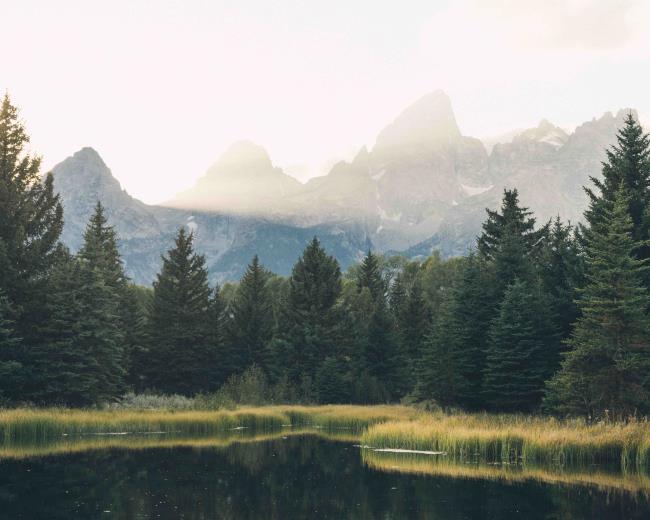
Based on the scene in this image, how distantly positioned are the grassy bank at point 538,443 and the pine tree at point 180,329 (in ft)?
133

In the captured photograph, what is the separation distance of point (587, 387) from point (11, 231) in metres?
35.8

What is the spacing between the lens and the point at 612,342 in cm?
3250

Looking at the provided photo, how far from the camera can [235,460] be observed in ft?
92.1

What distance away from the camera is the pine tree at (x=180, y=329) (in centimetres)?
6862

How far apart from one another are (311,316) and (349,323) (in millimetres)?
4011

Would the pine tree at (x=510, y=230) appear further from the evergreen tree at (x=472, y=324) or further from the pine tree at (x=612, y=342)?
the pine tree at (x=612, y=342)

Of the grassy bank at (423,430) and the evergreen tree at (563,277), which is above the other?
the evergreen tree at (563,277)

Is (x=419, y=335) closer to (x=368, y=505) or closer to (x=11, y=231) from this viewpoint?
(x=11, y=231)

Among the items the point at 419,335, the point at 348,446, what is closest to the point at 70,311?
the point at 348,446

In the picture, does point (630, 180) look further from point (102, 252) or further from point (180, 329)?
point (180, 329)

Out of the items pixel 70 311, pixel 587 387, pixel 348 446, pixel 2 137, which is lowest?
pixel 348 446

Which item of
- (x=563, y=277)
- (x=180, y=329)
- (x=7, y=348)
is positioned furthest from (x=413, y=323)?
(x=7, y=348)

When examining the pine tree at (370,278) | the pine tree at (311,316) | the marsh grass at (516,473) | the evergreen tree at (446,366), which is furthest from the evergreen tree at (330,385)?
the marsh grass at (516,473)

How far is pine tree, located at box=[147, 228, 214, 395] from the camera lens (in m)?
68.6
